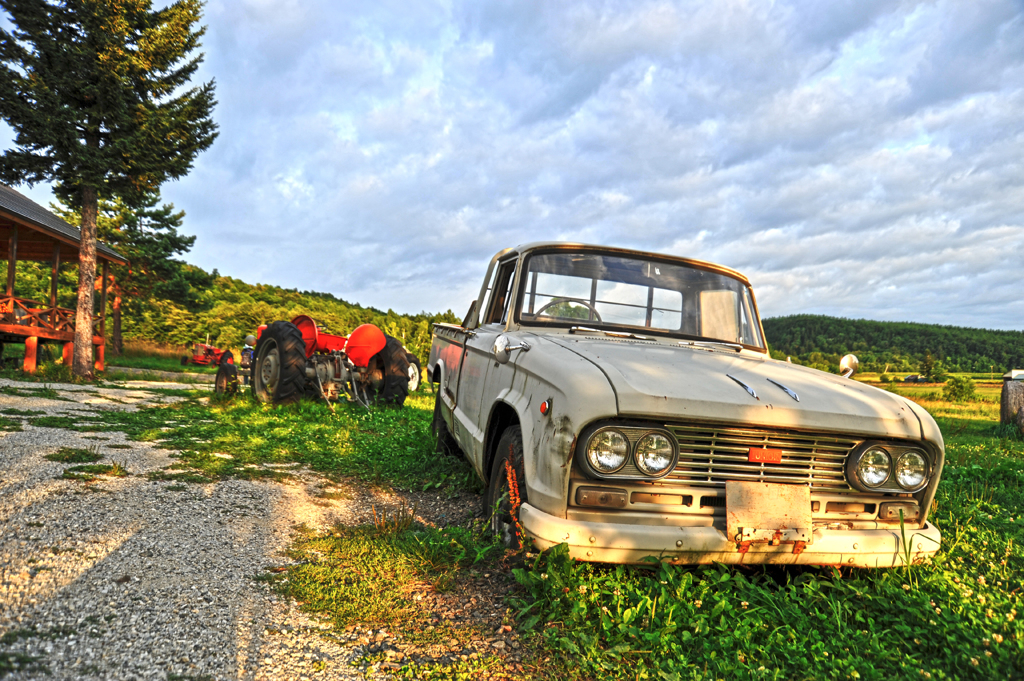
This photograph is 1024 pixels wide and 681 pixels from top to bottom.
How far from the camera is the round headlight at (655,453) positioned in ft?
7.68

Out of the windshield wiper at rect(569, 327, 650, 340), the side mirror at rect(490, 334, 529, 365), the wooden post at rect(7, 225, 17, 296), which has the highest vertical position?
the wooden post at rect(7, 225, 17, 296)

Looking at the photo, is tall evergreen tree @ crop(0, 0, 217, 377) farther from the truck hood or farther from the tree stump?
the tree stump

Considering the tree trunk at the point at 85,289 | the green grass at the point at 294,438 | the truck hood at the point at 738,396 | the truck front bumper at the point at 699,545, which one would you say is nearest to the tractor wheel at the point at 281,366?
the green grass at the point at 294,438

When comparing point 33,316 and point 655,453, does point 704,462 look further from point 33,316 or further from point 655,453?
point 33,316

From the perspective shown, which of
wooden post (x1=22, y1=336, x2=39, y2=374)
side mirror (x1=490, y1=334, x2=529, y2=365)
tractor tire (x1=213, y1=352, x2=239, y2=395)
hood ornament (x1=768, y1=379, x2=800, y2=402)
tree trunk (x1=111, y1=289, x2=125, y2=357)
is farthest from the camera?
tree trunk (x1=111, y1=289, x2=125, y2=357)

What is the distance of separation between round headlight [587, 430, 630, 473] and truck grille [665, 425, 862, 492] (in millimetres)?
211

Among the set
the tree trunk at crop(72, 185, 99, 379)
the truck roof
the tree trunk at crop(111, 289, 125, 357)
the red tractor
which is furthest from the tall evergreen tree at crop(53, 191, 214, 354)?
the truck roof

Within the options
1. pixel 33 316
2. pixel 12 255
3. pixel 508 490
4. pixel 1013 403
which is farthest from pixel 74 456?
pixel 12 255

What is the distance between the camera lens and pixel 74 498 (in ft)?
12.1

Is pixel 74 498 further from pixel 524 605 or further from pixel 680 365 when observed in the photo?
pixel 680 365

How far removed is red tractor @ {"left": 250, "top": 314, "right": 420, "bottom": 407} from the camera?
797 cm

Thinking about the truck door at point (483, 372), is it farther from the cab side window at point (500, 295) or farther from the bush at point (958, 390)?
the bush at point (958, 390)

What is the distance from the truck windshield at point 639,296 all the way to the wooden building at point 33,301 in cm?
1445

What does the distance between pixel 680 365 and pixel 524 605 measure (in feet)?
4.34
